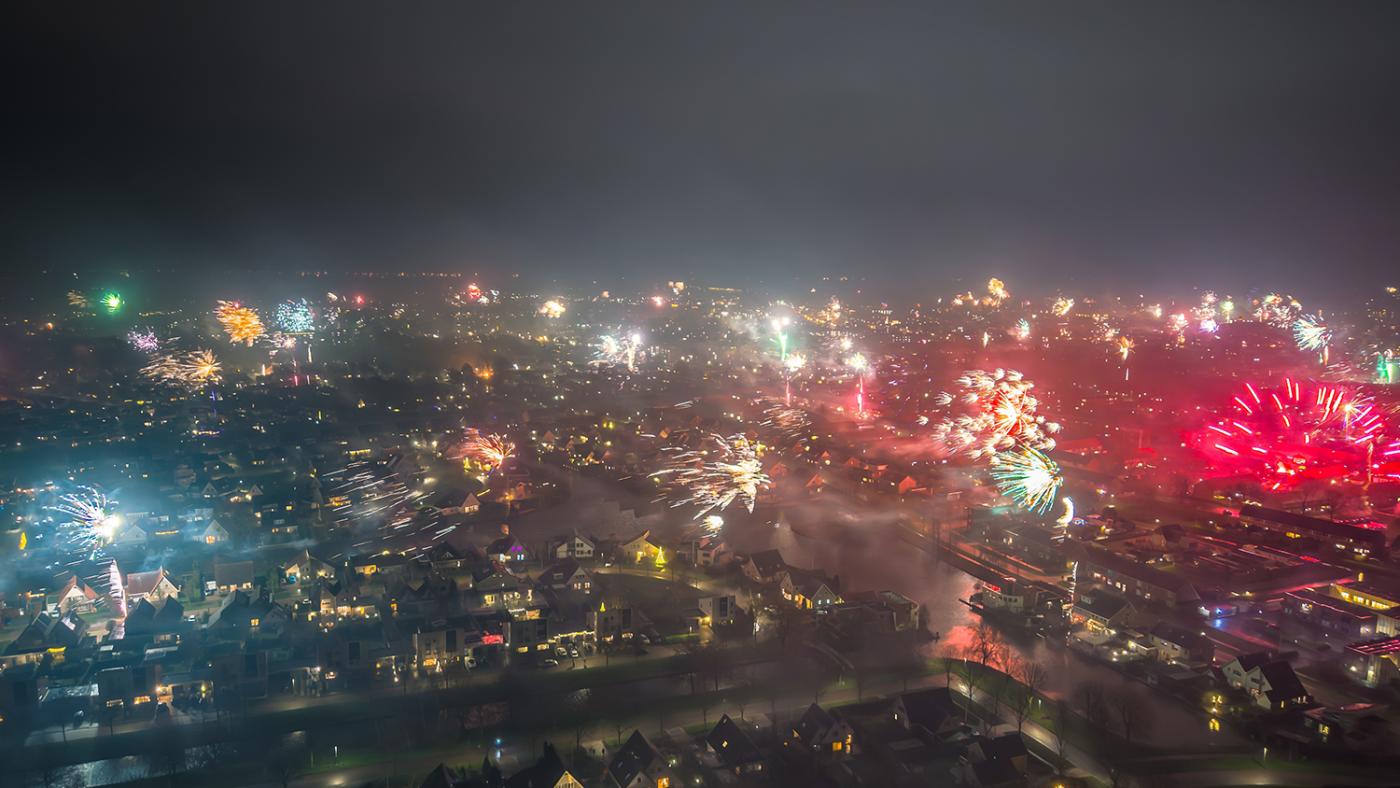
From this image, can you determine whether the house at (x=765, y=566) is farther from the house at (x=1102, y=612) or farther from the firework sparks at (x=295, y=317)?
the firework sparks at (x=295, y=317)

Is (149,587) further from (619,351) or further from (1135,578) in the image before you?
(619,351)

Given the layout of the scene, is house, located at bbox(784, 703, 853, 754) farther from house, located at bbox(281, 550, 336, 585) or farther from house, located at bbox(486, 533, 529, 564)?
house, located at bbox(281, 550, 336, 585)

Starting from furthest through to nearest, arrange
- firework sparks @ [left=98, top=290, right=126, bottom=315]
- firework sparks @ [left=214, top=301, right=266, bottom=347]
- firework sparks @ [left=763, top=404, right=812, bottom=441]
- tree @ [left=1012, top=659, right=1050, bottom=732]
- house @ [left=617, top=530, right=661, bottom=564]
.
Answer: firework sparks @ [left=98, top=290, right=126, bottom=315]
firework sparks @ [left=214, top=301, right=266, bottom=347]
firework sparks @ [left=763, top=404, right=812, bottom=441]
house @ [left=617, top=530, right=661, bottom=564]
tree @ [left=1012, top=659, right=1050, bottom=732]

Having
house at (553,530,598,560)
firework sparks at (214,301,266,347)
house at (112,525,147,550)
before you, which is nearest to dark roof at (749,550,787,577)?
house at (553,530,598,560)

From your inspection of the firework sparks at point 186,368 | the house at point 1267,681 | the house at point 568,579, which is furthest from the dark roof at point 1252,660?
the firework sparks at point 186,368

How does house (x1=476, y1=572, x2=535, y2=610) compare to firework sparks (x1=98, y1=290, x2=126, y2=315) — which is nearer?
house (x1=476, y1=572, x2=535, y2=610)
